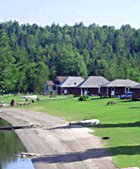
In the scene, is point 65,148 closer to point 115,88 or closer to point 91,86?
point 115,88

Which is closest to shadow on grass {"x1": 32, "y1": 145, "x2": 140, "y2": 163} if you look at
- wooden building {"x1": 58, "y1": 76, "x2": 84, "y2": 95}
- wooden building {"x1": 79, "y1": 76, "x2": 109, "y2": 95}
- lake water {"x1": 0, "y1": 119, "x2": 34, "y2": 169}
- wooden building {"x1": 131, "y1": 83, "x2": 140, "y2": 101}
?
lake water {"x1": 0, "y1": 119, "x2": 34, "y2": 169}

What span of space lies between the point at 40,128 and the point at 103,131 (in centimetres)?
870

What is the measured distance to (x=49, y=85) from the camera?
419 feet

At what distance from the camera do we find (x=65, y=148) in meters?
24.5

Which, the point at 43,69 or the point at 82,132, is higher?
the point at 43,69

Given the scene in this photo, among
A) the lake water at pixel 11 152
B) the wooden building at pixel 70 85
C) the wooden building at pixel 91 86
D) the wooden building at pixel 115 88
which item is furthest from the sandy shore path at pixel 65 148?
the wooden building at pixel 70 85

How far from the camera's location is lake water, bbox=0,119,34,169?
20803 mm

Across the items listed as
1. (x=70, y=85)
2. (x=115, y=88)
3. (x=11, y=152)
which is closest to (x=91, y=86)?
(x=115, y=88)

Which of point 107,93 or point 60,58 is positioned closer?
point 107,93

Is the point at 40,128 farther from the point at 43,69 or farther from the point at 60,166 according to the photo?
the point at 43,69

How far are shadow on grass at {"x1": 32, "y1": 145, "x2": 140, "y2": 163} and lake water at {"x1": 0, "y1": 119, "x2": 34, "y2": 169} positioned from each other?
2.72 ft

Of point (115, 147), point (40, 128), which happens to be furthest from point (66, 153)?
point (40, 128)

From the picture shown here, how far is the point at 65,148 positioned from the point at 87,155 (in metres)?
3.19

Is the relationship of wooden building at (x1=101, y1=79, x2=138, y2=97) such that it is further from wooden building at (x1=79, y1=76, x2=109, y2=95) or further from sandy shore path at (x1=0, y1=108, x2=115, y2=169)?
sandy shore path at (x1=0, y1=108, x2=115, y2=169)
